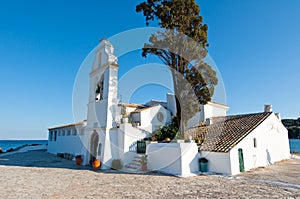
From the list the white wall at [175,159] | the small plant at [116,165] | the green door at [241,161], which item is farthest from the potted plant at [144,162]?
the green door at [241,161]

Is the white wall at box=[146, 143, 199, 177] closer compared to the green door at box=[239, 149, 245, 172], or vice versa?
the white wall at box=[146, 143, 199, 177]

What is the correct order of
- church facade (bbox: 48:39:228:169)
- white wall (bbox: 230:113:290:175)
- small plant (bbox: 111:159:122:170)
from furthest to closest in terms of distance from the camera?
church facade (bbox: 48:39:228:169) → small plant (bbox: 111:159:122:170) → white wall (bbox: 230:113:290:175)

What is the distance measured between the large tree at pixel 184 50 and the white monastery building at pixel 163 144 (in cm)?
255

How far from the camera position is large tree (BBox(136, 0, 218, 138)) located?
13297 mm

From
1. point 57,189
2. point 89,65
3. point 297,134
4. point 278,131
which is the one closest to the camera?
point 57,189

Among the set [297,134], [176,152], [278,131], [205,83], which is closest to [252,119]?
[278,131]

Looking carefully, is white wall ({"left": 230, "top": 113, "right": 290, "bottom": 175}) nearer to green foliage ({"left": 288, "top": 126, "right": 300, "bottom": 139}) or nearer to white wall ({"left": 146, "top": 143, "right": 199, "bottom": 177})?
white wall ({"left": 146, "top": 143, "right": 199, "bottom": 177})

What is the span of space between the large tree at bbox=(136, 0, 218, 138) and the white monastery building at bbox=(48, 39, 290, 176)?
255 centimetres

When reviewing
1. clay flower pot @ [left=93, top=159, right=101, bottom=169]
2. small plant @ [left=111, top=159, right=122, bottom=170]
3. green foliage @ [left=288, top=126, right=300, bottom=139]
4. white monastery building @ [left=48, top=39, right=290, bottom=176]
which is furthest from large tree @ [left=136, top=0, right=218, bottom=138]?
green foliage @ [left=288, top=126, right=300, bottom=139]

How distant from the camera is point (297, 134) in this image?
6556cm

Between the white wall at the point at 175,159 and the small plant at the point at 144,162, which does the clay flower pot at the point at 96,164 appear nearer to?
the small plant at the point at 144,162

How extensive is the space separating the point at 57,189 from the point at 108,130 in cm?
601

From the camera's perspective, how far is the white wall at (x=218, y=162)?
10828 millimetres

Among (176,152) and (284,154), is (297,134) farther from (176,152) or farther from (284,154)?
(176,152)
